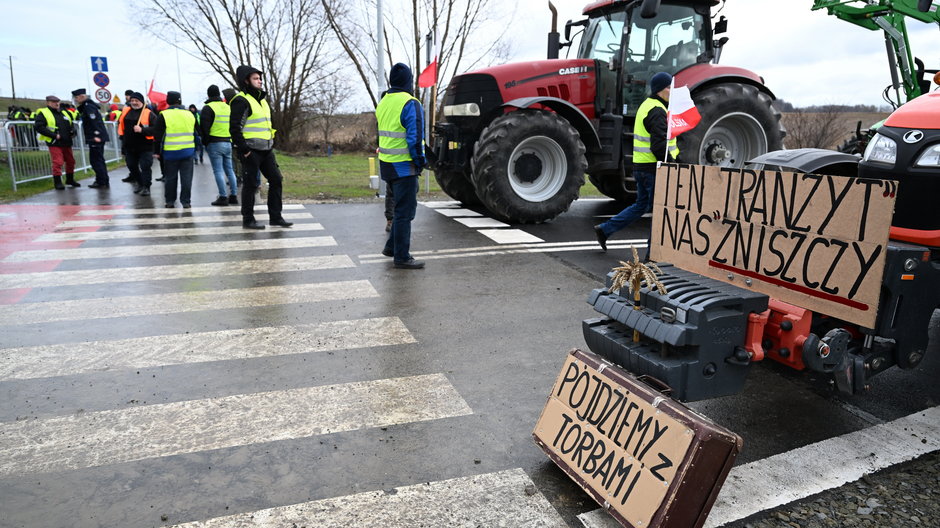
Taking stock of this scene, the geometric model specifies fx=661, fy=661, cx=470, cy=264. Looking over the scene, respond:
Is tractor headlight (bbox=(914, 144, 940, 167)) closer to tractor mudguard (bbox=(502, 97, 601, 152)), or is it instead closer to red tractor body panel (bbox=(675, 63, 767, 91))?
tractor mudguard (bbox=(502, 97, 601, 152))

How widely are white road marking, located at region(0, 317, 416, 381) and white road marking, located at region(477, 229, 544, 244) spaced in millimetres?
3483

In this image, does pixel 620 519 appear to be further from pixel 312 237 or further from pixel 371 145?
pixel 371 145

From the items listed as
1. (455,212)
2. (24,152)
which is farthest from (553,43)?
(24,152)

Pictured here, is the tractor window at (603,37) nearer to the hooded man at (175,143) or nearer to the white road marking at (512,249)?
the white road marking at (512,249)

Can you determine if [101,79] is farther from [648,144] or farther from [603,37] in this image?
[648,144]

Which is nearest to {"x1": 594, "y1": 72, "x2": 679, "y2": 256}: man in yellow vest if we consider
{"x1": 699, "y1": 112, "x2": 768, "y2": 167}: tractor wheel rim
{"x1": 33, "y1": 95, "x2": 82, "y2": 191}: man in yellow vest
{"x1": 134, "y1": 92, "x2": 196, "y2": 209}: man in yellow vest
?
{"x1": 699, "y1": 112, "x2": 768, "y2": 167}: tractor wheel rim

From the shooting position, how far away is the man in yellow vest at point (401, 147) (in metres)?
6.78

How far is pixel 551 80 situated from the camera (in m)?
9.47

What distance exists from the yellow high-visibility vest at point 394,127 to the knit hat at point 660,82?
2.81m

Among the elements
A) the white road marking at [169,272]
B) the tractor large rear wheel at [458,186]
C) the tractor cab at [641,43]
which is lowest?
the white road marking at [169,272]

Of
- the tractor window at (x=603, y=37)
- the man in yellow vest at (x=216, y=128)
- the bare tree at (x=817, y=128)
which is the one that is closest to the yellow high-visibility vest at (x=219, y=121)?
the man in yellow vest at (x=216, y=128)

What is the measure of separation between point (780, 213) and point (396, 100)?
4.50 metres

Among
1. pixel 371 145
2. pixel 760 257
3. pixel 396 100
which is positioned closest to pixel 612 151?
pixel 396 100

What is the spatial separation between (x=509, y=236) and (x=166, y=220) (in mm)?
5252
